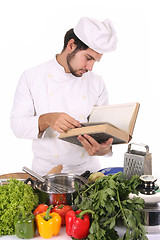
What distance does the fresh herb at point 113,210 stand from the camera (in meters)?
1.55

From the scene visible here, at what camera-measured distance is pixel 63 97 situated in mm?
2814

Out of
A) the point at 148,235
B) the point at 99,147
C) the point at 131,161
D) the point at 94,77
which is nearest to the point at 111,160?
the point at 94,77

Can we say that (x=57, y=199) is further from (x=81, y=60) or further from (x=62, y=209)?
(x=81, y=60)

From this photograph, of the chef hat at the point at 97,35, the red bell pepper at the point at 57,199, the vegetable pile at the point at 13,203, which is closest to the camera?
the vegetable pile at the point at 13,203

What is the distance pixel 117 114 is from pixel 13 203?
100cm

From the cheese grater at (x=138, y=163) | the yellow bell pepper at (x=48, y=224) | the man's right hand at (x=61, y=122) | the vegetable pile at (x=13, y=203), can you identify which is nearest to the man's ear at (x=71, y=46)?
the man's right hand at (x=61, y=122)

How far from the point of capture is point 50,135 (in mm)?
2771

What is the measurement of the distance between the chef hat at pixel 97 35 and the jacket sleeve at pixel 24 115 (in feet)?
2.13

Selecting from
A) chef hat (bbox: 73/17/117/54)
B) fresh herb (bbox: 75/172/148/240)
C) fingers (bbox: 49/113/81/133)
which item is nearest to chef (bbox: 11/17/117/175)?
chef hat (bbox: 73/17/117/54)

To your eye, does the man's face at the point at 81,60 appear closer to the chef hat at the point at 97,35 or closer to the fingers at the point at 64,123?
the chef hat at the point at 97,35

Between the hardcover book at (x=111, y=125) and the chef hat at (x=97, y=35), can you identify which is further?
the chef hat at (x=97, y=35)

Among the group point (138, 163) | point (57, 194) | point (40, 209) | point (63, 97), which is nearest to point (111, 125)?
point (138, 163)

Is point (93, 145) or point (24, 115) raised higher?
point (24, 115)

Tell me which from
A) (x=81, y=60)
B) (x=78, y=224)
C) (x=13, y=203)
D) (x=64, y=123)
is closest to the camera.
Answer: (x=78, y=224)
